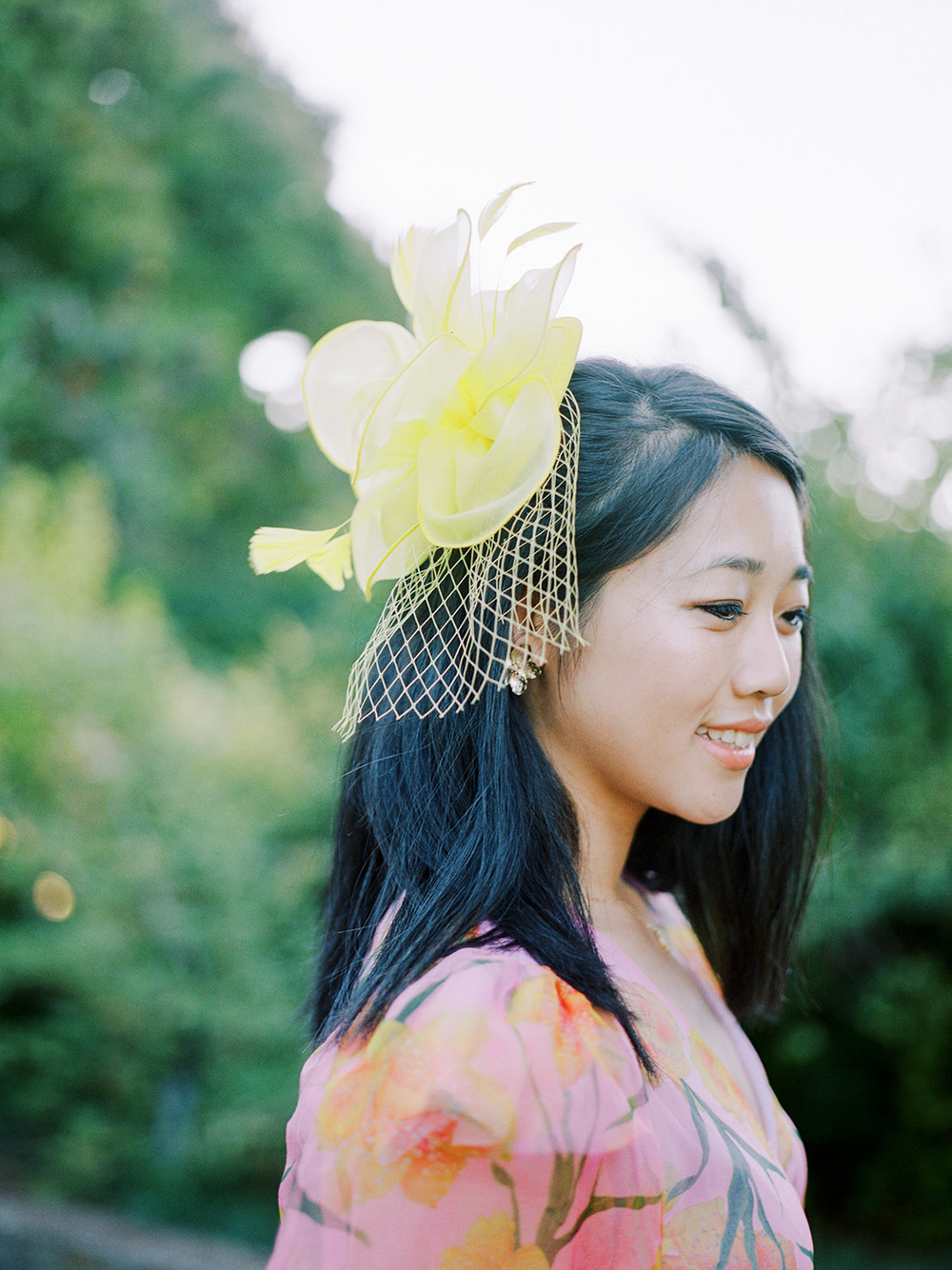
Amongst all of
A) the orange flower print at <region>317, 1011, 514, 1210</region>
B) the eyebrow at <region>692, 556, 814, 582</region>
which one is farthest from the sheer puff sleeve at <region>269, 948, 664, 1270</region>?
the eyebrow at <region>692, 556, 814, 582</region>

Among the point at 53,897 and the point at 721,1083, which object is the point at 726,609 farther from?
the point at 53,897

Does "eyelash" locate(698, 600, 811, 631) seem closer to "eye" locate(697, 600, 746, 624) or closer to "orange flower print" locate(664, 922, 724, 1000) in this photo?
"eye" locate(697, 600, 746, 624)

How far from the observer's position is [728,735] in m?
1.27

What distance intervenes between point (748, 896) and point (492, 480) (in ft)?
3.35

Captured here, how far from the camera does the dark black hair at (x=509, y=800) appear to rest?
3.64 feet

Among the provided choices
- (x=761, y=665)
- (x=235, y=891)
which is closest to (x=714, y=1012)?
(x=761, y=665)

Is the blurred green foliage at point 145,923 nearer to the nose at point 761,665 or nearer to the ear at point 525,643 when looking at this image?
the ear at point 525,643

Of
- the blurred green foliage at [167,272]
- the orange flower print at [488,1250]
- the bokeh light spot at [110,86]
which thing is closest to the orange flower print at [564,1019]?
the orange flower print at [488,1250]

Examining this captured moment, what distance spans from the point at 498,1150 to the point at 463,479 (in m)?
0.74

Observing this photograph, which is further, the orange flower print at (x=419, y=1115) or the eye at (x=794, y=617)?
the eye at (x=794, y=617)

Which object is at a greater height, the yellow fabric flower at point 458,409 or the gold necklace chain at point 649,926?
the yellow fabric flower at point 458,409

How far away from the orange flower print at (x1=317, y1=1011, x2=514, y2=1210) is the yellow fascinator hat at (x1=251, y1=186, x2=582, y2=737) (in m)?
0.42

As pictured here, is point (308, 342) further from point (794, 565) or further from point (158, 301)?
point (794, 565)

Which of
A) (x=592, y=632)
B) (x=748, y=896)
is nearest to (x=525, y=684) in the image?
(x=592, y=632)
